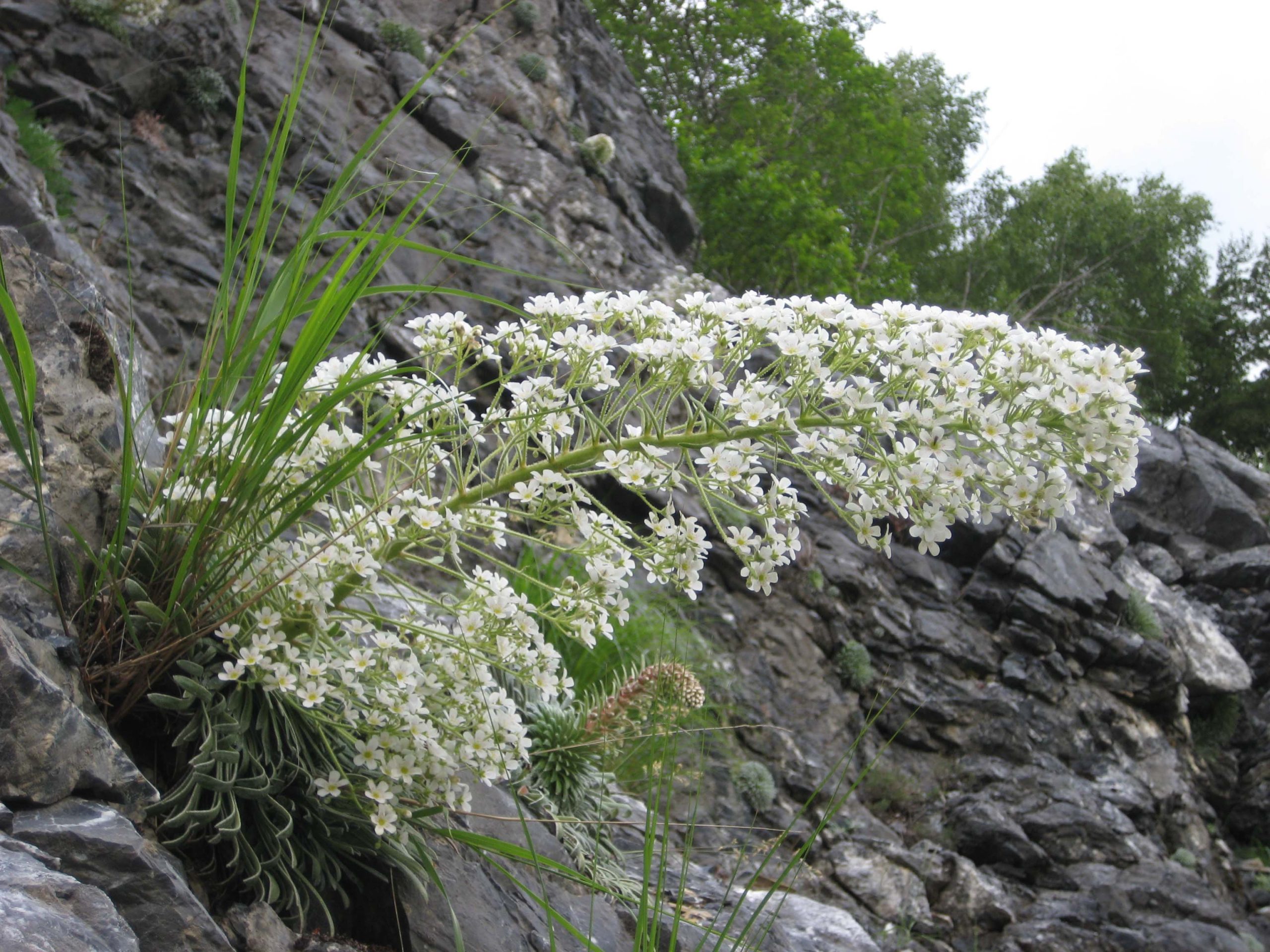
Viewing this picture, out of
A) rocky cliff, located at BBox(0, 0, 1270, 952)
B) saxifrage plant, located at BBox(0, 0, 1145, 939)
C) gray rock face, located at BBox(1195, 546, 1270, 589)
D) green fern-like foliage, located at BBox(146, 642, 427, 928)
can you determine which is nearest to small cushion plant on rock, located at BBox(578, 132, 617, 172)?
rocky cliff, located at BBox(0, 0, 1270, 952)

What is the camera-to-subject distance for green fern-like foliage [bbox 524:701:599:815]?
13.4 ft

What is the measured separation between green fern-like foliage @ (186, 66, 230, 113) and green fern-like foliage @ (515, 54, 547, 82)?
5876mm

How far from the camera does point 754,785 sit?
6840 mm

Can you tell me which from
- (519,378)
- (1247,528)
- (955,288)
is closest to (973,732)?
(519,378)

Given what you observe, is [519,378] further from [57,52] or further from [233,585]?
[233,585]

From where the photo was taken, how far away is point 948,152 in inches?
1319

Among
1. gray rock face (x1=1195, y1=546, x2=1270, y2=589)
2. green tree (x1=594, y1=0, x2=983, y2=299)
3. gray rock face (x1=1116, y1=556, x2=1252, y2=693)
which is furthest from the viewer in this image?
green tree (x1=594, y1=0, x2=983, y2=299)

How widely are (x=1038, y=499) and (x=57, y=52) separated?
9963mm

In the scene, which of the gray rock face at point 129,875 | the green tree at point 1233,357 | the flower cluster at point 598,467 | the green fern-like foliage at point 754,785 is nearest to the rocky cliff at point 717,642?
the gray rock face at point 129,875

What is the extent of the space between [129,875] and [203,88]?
963 centimetres

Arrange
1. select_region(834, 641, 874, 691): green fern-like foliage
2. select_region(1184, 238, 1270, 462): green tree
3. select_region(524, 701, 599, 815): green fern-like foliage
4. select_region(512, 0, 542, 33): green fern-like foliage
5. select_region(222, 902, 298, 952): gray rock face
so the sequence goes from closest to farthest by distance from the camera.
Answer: select_region(222, 902, 298, 952): gray rock face → select_region(524, 701, 599, 815): green fern-like foliage → select_region(834, 641, 874, 691): green fern-like foliage → select_region(512, 0, 542, 33): green fern-like foliage → select_region(1184, 238, 1270, 462): green tree

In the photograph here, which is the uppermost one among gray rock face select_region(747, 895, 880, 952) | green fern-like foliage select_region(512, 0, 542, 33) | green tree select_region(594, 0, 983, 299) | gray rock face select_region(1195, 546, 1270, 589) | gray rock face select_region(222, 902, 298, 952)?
green tree select_region(594, 0, 983, 299)

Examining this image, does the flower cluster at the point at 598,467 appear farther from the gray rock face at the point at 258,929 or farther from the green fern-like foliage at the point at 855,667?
the green fern-like foliage at the point at 855,667

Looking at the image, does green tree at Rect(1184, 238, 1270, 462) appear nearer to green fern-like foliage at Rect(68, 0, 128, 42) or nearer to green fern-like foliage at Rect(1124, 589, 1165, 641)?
green fern-like foliage at Rect(1124, 589, 1165, 641)
